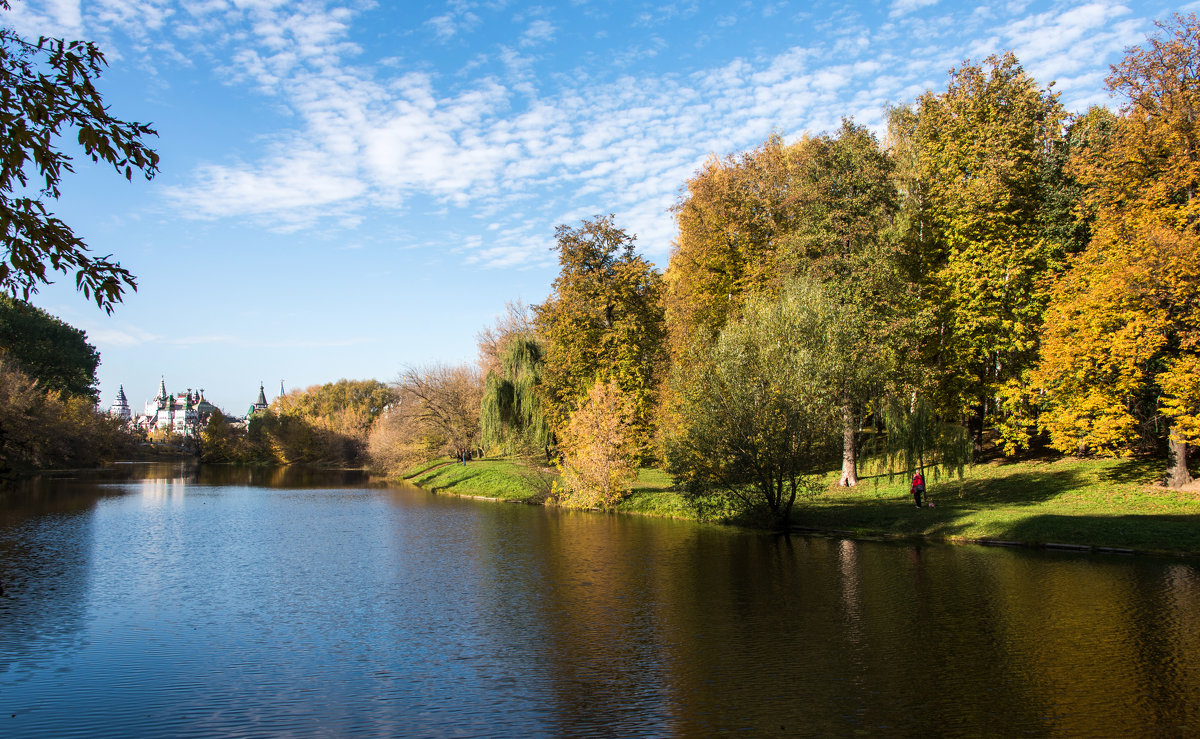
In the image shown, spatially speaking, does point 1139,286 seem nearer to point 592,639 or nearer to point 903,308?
point 903,308

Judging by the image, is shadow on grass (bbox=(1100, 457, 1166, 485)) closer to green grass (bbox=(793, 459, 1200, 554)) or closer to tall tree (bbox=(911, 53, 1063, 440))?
green grass (bbox=(793, 459, 1200, 554))

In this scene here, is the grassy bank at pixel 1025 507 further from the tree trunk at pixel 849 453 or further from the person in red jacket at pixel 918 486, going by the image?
the person in red jacket at pixel 918 486

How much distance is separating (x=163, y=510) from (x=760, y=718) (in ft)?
114

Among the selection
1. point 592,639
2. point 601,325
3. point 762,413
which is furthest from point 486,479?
point 592,639

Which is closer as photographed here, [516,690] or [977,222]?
[516,690]

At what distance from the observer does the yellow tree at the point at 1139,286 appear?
76.0 ft

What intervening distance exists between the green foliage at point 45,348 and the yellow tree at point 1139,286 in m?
73.9

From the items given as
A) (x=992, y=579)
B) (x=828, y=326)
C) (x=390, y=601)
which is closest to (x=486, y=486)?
(x=828, y=326)

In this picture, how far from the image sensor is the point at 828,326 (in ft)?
90.5

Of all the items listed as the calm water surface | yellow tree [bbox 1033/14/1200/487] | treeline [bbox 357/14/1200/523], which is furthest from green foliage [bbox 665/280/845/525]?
yellow tree [bbox 1033/14/1200/487]

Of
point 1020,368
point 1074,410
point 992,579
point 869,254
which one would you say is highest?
point 869,254

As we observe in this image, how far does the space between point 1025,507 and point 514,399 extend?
28.6m

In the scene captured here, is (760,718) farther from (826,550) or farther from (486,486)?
(486,486)

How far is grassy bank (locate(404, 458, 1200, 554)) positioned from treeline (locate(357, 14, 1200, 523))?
1.30m
